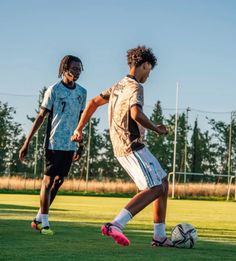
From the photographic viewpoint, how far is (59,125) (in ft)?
26.2

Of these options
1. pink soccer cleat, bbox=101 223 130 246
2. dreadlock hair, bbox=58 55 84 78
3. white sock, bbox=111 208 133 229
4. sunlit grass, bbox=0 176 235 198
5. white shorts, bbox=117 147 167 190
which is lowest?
pink soccer cleat, bbox=101 223 130 246

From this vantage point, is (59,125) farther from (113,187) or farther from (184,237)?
(113,187)

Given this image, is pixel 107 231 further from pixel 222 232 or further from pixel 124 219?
pixel 222 232

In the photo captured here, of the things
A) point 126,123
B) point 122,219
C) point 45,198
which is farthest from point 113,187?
point 122,219

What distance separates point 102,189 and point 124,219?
29.3 m

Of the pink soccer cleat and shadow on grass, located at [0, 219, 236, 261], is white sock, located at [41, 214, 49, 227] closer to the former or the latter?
shadow on grass, located at [0, 219, 236, 261]

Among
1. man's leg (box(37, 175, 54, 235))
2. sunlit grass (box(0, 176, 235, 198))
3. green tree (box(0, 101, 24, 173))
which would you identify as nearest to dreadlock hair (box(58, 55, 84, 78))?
man's leg (box(37, 175, 54, 235))

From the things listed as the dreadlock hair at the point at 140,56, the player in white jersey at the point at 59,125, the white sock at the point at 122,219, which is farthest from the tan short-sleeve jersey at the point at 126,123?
the player in white jersey at the point at 59,125

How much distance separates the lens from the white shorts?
613cm

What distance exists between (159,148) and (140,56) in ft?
171

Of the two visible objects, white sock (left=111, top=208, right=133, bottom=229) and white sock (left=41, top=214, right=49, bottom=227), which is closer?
white sock (left=111, top=208, right=133, bottom=229)

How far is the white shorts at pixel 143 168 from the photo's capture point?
613 cm

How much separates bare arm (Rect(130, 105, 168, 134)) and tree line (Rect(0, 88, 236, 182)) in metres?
38.2

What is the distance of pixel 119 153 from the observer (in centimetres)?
626
